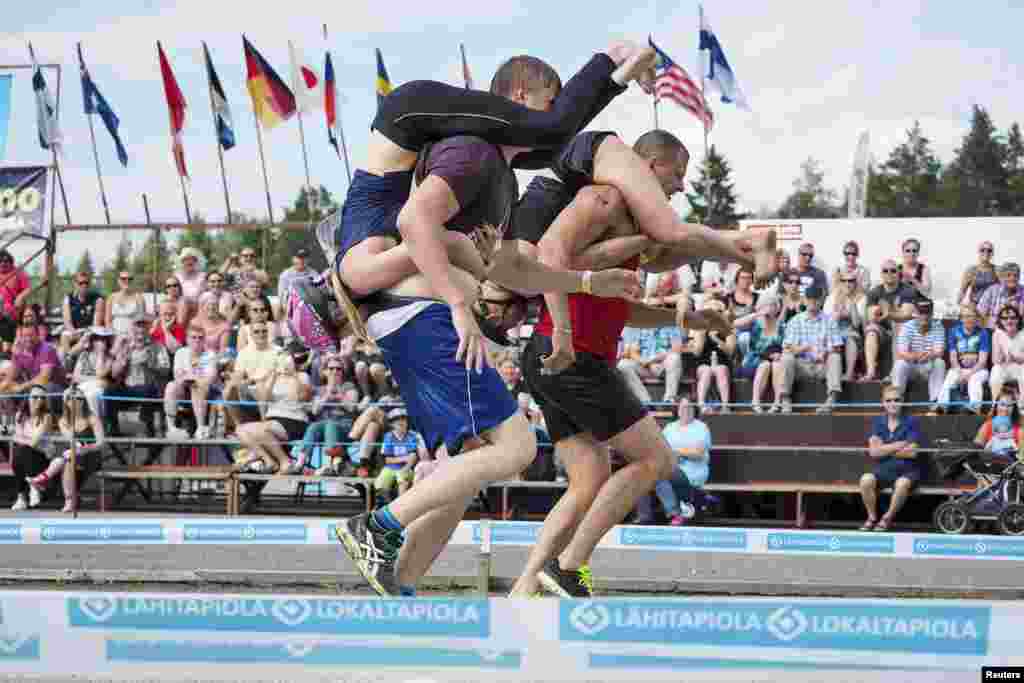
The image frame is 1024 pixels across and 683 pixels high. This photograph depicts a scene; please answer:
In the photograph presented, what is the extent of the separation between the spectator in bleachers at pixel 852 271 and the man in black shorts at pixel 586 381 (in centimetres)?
802

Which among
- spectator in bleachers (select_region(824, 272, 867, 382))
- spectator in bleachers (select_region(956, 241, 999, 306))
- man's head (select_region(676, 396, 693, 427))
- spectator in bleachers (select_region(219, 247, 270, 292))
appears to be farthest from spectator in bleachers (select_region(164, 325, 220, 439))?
spectator in bleachers (select_region(956, 241, 999, 306))

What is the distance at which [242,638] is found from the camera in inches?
161

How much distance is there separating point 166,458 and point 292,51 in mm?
10820

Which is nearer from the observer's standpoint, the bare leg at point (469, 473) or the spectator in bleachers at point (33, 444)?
the bare leg at point (469, 473)

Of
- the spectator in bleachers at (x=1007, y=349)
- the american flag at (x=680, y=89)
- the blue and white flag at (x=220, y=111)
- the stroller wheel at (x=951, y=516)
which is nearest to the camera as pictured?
the stroller wheel at (x=951, y=516)

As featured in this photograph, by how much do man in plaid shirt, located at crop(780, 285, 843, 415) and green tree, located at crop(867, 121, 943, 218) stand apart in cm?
7635

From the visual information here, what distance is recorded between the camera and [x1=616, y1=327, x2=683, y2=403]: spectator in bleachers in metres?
13.3

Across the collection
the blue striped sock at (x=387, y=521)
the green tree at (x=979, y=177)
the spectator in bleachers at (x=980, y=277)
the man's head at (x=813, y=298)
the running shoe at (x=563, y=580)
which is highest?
the green tree at (x=979, y=177)

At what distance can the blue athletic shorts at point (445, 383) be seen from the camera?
4961 mm

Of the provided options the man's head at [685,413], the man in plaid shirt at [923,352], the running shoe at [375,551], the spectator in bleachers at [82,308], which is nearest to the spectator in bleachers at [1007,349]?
the man in plaid shirt at [923,352]

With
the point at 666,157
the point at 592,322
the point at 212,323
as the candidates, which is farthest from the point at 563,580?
the point at 212,323

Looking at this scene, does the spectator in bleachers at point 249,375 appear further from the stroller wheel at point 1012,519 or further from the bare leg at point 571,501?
the bare leg at point 571,501

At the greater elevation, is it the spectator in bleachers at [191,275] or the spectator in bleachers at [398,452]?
the spectator in bleachers at [191,275]

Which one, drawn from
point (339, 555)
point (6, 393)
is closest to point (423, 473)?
point (339, 555)
